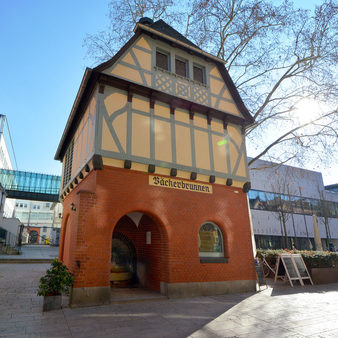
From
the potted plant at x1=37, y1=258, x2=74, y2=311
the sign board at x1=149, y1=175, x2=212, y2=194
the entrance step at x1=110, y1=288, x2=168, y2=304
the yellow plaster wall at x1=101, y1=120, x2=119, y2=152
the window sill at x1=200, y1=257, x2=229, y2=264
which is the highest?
the yellow plaster wall at x1=101, y1=120, x2=119, y2=152

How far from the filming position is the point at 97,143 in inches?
316

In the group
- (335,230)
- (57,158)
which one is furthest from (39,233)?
(335,230)

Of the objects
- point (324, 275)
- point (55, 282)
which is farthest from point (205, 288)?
point (324, 275)

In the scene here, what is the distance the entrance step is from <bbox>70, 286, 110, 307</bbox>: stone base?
32 centimetres

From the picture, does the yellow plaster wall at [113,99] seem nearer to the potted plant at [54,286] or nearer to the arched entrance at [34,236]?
the potted plant at [54,286]

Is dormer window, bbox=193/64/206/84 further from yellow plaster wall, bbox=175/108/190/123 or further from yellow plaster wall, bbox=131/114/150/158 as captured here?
yellow plaster wall, bbox=131/114/150/158

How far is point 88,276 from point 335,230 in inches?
1739

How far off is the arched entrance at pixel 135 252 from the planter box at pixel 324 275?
745cm

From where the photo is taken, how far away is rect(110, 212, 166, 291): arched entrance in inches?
359

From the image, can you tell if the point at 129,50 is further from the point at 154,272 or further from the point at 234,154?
the point at 154,272

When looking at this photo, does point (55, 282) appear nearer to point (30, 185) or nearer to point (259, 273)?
point (259, 273)

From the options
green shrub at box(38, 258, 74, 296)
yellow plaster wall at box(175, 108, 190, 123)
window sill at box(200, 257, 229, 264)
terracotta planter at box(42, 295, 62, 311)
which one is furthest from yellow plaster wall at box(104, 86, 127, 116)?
window sill at box(200, 257, 229, 264)

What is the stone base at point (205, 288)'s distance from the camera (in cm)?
813

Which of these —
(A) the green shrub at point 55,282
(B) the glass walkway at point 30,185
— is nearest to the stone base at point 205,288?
(A) the green shrub at point 55,282
